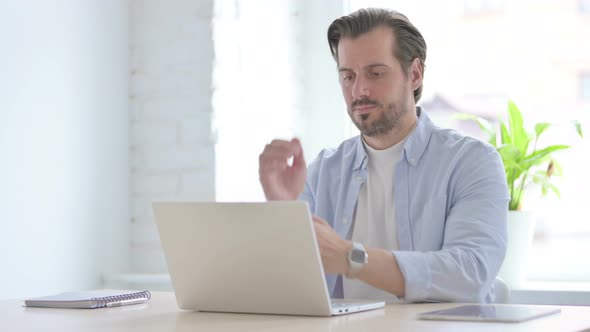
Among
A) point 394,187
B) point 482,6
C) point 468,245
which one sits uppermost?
point 482,6

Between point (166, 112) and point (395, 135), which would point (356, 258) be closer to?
point (395, 135)

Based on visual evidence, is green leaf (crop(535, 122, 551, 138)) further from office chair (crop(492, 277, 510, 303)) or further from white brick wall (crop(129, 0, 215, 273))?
white brick wall (crop(129, 0, 215, 273))

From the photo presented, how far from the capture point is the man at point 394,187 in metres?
1.76

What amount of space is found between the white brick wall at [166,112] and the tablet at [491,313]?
54.4 inches

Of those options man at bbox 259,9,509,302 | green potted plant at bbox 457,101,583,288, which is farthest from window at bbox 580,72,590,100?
man at bbox 259,9,509,302

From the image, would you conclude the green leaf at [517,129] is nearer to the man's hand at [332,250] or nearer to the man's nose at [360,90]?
the man's nose at [360,90]

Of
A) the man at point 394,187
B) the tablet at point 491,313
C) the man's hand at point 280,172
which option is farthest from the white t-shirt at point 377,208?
the tablet at point 491,313

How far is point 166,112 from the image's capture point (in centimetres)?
287

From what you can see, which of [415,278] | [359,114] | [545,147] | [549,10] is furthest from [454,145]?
[549,10]

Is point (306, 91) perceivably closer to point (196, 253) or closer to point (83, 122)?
point (83, 122)

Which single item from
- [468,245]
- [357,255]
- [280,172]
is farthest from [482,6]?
[357,255]

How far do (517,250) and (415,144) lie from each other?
679mm

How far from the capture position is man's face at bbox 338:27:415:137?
2.27 metres

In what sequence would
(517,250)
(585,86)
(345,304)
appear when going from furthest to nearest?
(585,86), (517,250), (345,304)
